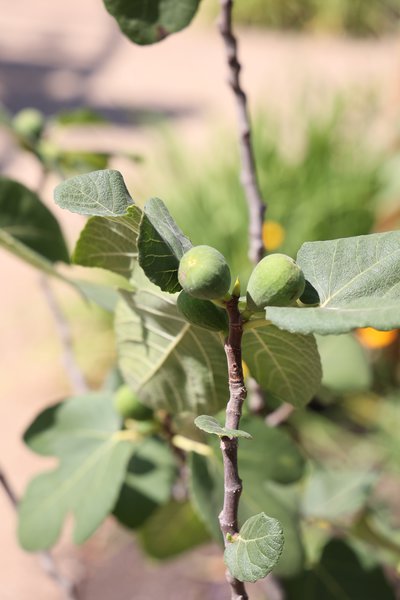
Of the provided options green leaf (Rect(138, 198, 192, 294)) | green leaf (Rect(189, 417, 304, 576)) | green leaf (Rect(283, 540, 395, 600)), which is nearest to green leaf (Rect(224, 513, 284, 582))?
green leaf (Rect(138, 198, 192, 294))

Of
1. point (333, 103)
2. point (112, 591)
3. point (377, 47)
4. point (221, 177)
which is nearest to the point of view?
point (112, 591)

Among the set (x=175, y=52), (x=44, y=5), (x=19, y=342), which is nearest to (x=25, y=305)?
(x=19, y=342)

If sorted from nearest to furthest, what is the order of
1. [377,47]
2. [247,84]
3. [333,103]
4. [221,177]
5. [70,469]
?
[70,469]
[221,177]
[333,103]
[247,84]
[377,47]

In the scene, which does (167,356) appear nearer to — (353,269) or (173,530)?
(353,269)

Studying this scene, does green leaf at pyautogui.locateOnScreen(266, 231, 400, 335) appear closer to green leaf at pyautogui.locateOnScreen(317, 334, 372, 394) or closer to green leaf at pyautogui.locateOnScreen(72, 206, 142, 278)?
green leaf at pyautogui.locateOnScreen(72, 206, 142, 278)

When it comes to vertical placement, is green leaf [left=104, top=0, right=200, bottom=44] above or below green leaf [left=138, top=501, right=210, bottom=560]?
above

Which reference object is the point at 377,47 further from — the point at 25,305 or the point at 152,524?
the point at 152,524
